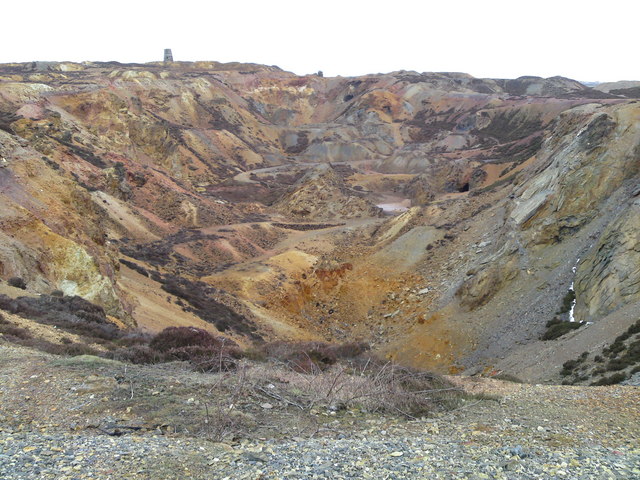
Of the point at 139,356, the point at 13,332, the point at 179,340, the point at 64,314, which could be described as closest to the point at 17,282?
the point at 64,314

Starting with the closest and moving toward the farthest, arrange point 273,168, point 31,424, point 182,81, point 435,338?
1. point 31,424
2. point 435,338
3. point 273,168
4. point 182,81

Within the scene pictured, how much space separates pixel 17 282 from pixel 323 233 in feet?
97.0

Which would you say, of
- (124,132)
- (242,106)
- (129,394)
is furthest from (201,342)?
(242,106)

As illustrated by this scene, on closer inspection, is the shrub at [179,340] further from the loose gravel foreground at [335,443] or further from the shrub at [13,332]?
the loose gravel foreground at [335,443]

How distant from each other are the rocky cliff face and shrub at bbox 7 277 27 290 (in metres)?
0.37

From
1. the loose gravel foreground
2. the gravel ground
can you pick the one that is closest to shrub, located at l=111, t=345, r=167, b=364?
the loose gravel foreground

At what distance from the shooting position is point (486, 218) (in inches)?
1195

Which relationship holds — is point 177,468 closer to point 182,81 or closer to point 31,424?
point 31,424

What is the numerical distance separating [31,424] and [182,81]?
317 feet

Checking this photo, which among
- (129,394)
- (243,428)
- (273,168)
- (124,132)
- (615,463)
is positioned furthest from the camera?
(273,168)

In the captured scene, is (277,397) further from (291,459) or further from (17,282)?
(17,282)

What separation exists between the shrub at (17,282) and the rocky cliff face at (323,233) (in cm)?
37

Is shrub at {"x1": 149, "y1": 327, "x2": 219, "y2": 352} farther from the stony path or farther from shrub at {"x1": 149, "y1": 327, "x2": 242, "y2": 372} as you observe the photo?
the stony path

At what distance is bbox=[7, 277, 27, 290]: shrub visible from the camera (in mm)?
14202
